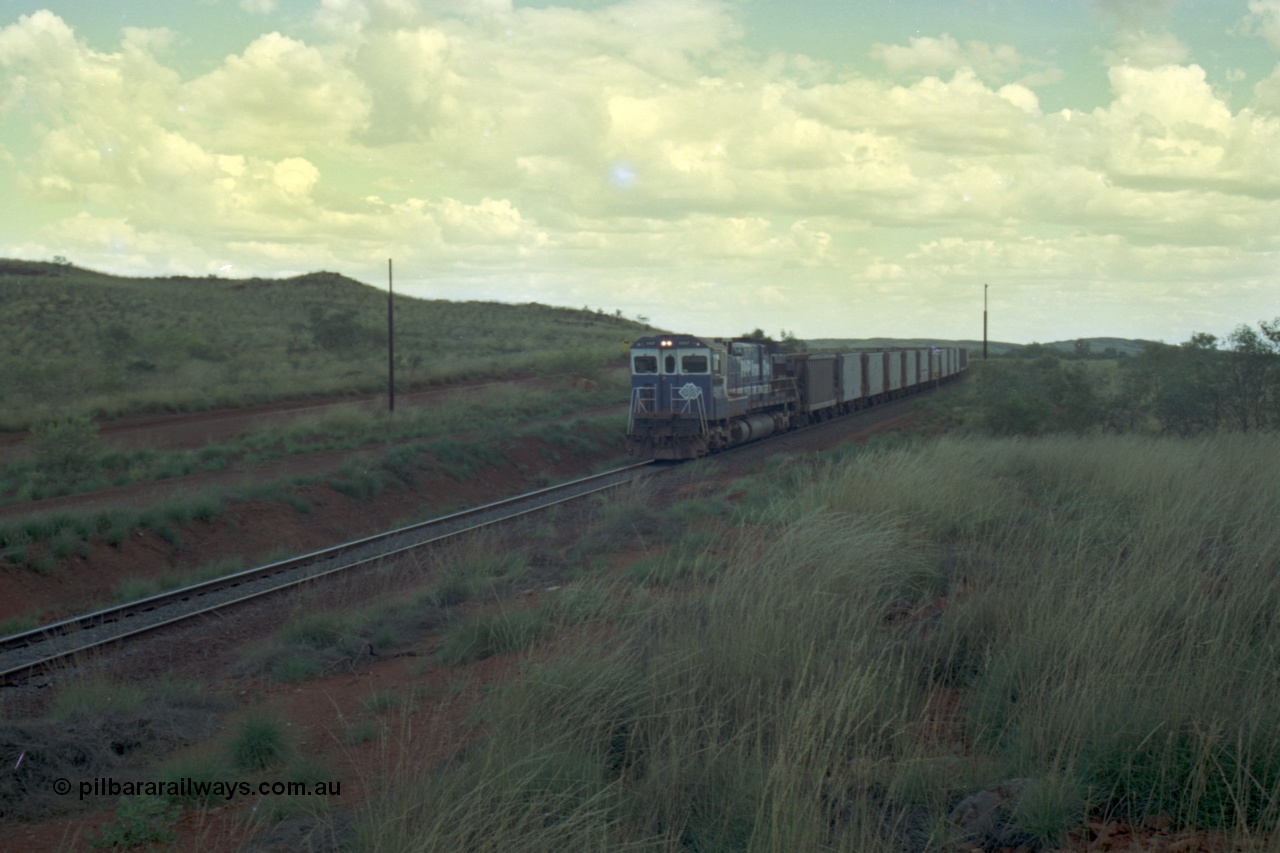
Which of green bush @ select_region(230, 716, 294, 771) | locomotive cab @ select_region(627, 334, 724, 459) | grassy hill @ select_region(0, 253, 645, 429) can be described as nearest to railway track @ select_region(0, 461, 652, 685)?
green bush @ select_region(230, 716, 294, 771)

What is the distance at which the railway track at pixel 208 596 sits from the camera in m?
10.6

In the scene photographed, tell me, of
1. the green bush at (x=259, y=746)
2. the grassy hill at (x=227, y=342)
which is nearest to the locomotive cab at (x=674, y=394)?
the grassy hill at (x=227, y=342)

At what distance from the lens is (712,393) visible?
26.6 meters

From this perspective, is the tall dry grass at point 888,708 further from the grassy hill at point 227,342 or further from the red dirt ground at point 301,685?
the grassy hill at point 227,342

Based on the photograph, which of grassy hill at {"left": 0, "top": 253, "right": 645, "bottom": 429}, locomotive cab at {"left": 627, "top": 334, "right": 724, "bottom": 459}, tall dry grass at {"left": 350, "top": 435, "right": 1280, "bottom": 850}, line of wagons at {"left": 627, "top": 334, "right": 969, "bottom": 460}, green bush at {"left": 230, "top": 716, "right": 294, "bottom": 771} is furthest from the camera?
grassy hill at {"left": 0, "top": 253, "right": 645, "bottom": 429}

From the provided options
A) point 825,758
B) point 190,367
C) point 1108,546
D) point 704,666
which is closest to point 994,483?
point 1108,546

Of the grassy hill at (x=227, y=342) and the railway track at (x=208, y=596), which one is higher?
the grassy hill at (x=227, y=342)

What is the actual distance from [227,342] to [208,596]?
60.3 meters

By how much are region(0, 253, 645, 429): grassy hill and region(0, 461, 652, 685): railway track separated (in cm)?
2133

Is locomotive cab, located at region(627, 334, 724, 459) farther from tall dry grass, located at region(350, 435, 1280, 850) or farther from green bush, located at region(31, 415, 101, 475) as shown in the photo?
tall dry grass, located at region(350, 435, 1280, 850)

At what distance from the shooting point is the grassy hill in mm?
42688

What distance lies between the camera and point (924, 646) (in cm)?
630

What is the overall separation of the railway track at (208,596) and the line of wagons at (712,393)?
6838 mm

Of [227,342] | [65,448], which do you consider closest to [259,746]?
[65,448]
